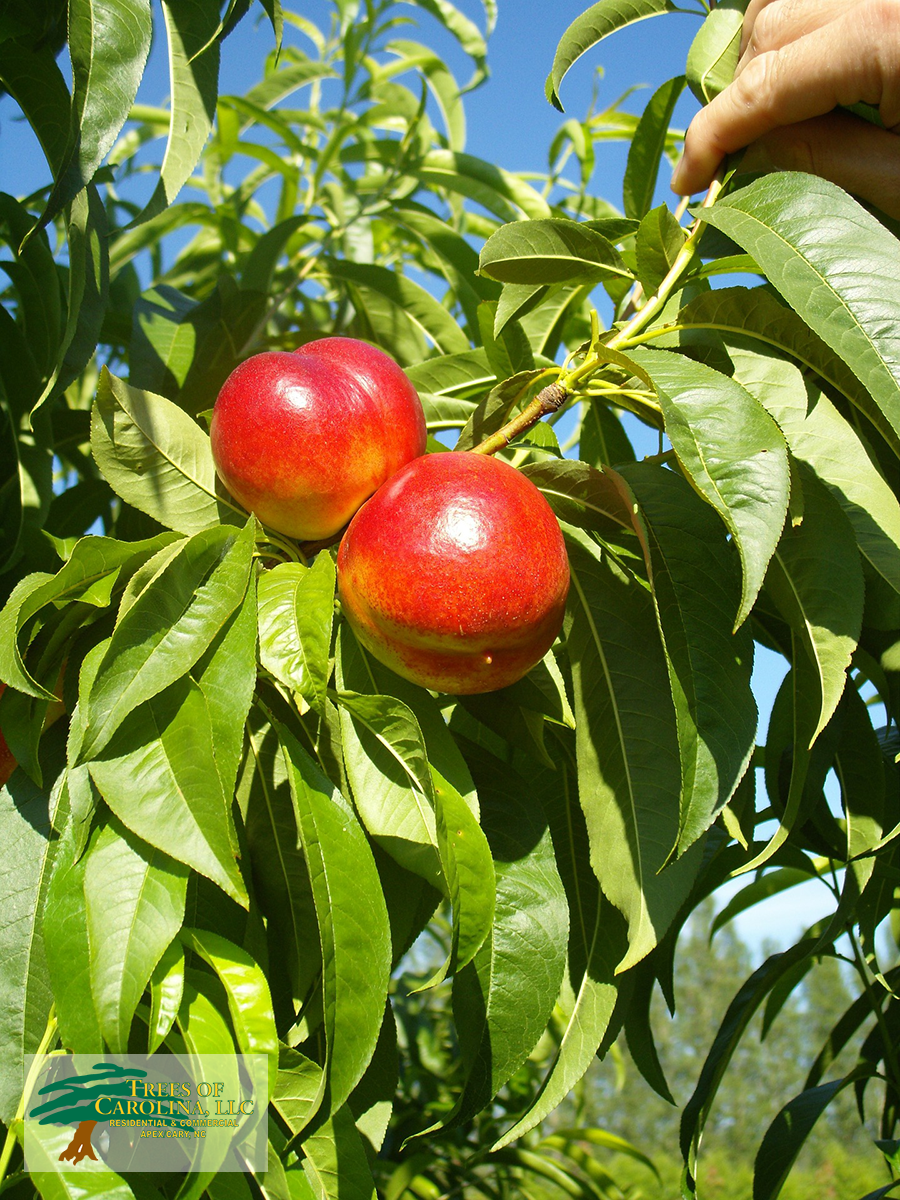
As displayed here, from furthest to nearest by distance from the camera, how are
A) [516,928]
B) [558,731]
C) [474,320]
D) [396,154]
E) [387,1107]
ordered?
[396,154]
[474,320]
[558,731]
[387,1107]
[516,928]

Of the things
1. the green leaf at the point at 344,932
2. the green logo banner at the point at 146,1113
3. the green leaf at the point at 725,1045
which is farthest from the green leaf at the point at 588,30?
the green leaf at the point at 725,1045

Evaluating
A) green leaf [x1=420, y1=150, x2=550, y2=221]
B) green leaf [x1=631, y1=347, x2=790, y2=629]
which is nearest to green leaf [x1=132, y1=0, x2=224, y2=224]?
green leaf [x1=631, y1=347, x2=790, y2=629]

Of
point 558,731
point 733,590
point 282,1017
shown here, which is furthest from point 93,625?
point 733,590

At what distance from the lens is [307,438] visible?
1.08m

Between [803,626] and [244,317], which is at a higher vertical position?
[244,317]

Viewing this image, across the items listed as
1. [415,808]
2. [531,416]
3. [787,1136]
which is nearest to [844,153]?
[531,416]

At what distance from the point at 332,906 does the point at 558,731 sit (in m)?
0.50

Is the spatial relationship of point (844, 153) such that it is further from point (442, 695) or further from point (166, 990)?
point (166, 990)

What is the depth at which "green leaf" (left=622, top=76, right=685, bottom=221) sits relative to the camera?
1555mm

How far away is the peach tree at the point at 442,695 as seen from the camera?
866 millimetres

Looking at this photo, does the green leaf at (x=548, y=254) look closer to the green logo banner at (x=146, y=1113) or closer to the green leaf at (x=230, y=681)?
the green leaf at (x=230, y=681)

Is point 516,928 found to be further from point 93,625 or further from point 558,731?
point 93,625

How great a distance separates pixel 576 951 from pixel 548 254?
88 centimetres

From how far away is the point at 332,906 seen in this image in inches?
34.1
